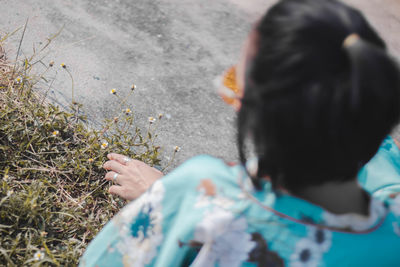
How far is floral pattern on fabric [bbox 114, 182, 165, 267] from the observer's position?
1.13 metres

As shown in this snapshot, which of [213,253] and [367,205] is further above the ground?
[367,205]

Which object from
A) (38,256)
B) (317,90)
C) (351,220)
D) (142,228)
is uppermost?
(317,90)

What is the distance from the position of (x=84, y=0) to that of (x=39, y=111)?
1.10 meters

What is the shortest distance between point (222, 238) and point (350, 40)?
0.52 meters

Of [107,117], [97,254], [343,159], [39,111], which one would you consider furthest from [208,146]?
[343,159]

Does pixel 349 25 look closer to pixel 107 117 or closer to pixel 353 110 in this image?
pixel 353 110

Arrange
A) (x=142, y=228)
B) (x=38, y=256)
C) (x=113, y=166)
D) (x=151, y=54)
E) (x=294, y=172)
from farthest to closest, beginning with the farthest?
(x=151, y=54)
(x=113, y=166)
(x=38, y=256)
(x=142, y=228)
(x=294, y=172)

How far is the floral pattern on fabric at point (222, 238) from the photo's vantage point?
3.14 ft

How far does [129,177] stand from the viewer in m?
1.76

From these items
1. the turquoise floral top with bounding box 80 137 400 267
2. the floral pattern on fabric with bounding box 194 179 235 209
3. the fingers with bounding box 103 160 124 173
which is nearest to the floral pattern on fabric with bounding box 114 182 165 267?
the turquoise floral top with bounding box 80 137 400 267

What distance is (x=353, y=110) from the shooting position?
77 centimetres

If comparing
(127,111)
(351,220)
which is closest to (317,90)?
(351,220)

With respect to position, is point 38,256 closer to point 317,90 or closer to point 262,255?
point 262,255

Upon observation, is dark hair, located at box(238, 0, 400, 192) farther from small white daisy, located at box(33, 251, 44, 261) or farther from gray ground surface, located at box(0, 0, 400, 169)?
gray ground surface, located at box(0, 0, 400, 169)
